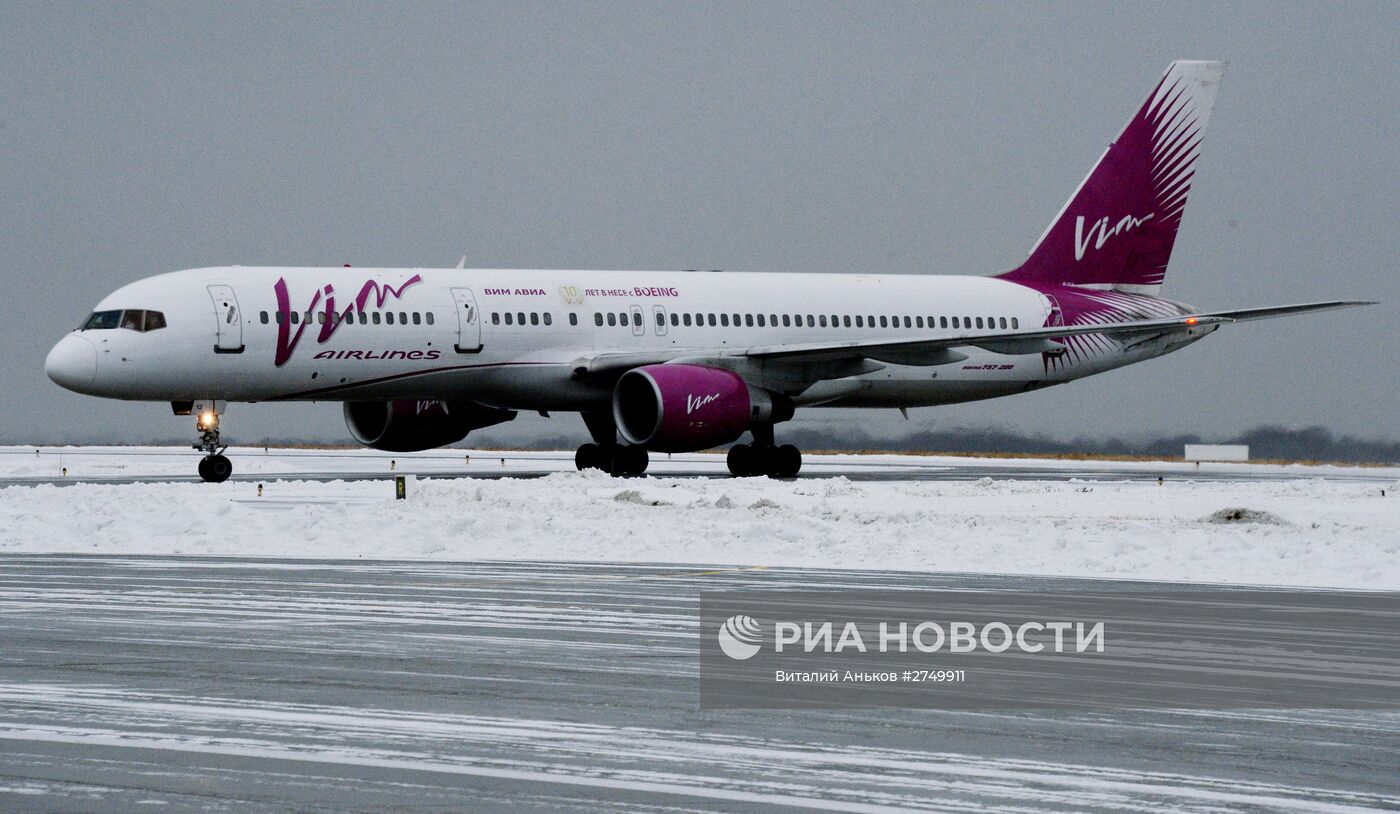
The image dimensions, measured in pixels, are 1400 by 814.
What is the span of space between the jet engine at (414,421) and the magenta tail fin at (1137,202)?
13237 millimetres

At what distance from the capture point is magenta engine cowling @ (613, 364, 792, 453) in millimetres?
32344

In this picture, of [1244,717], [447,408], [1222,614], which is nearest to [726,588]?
[1222,614]

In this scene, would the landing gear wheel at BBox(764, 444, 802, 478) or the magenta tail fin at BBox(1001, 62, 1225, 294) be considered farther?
the magenta tail fin at BBox(1001, 62, 1225, 294)

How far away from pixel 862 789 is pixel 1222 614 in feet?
23.6

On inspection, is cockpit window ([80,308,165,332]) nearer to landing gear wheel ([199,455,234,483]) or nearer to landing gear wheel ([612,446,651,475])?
landing gear wheel ([199,455,234,483])

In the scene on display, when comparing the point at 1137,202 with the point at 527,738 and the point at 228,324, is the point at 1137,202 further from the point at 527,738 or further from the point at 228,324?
the point at 527,738

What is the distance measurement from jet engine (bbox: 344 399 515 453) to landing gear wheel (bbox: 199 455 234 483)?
4951 millimetres

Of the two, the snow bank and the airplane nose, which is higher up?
the airplane nose

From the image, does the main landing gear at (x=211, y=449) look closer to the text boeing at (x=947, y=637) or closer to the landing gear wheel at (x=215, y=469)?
the landing gear wheel at (x=215, y=469)

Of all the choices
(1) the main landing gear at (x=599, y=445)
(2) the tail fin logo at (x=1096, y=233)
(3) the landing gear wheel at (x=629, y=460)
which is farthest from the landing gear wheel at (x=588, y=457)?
(2) the tail fin logo at (x=1096, y=233)

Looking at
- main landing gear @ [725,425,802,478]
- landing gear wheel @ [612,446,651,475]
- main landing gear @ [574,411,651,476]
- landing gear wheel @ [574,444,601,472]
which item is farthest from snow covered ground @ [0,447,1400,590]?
landing gear wheel @ [574,444,601,472]

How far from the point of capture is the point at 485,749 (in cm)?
803

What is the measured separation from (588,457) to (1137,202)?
15488 mm

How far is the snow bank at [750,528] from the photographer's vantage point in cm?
1845
